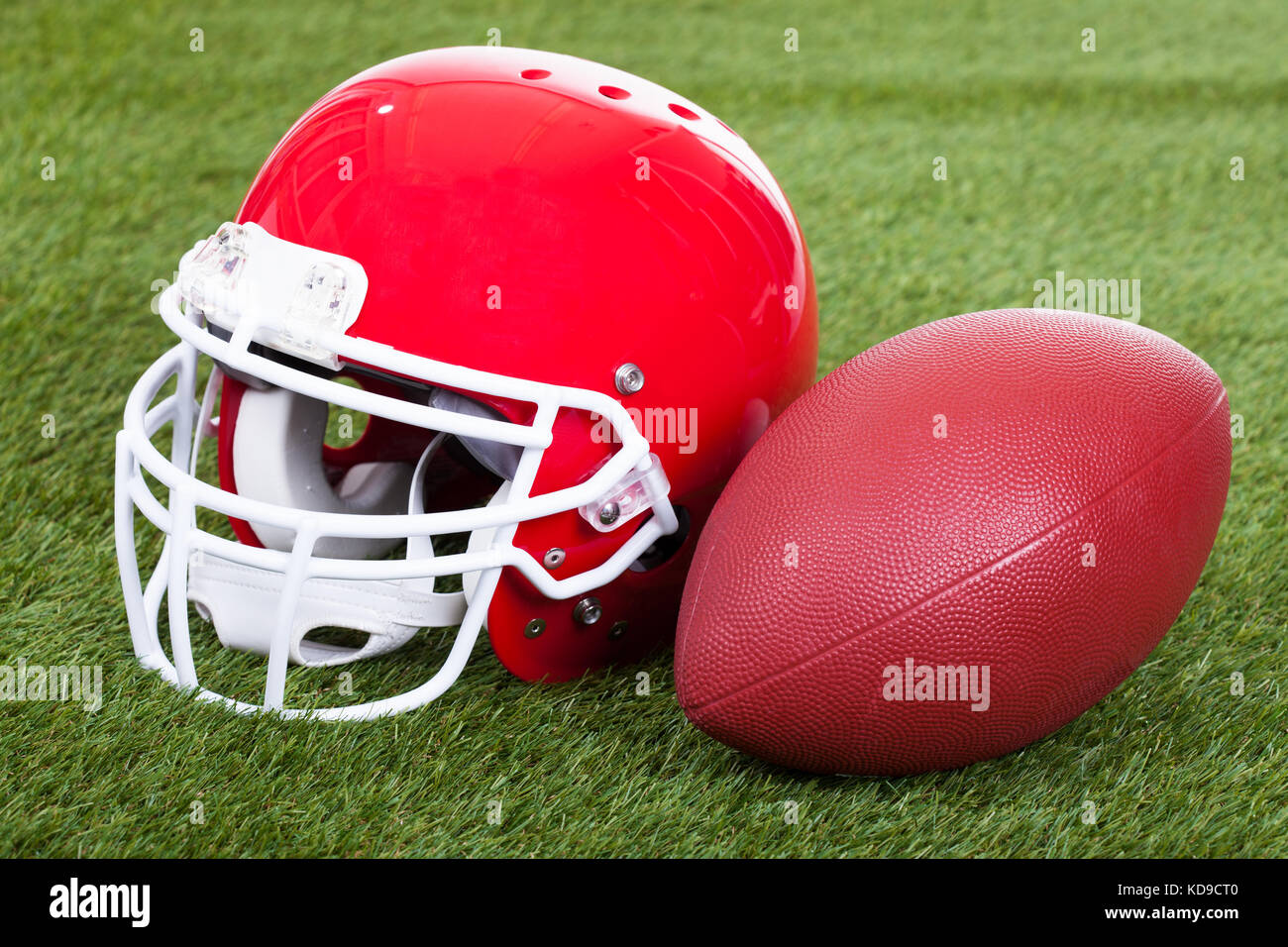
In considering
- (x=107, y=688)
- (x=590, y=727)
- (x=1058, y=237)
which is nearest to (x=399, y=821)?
(x=590, y=727)

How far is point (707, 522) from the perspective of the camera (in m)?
1.67

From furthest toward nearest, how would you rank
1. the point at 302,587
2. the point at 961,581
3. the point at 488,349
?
the point at 302,587 < the point at 488,349 < the point at 961,581

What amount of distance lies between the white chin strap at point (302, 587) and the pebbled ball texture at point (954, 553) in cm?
36

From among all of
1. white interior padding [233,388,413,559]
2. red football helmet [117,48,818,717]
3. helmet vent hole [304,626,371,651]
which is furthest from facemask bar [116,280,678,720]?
helmet vent hole [304,626,371,651]

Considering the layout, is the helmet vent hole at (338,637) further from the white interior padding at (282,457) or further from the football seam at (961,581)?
the football seam at (961,581)

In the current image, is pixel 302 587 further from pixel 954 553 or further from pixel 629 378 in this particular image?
pixel 954 553

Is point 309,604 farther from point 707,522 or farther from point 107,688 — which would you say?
point 707,522

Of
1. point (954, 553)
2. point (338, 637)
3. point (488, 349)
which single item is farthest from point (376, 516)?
point (954, 553)

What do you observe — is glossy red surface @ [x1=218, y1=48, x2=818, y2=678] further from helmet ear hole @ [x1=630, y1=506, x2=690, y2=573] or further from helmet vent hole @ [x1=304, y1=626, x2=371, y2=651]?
helmet vent hole @ [x1=304, y1=626, x2=371, y2=651]

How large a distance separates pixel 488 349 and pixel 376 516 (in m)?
0.25

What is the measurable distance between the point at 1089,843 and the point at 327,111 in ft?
4.07

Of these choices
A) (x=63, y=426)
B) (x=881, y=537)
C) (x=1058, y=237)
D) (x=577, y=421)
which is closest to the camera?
(x=881, y=537)

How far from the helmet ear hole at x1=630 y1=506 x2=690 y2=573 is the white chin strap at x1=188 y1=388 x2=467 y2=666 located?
26 centimetres

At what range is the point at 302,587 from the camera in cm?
169
